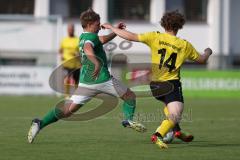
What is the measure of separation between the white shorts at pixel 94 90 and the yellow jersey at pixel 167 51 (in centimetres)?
97

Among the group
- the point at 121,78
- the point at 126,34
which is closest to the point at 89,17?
the point at 126,34

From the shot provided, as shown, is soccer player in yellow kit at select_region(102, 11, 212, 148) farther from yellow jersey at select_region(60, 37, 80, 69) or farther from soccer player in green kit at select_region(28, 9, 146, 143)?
yellow jersey at select_region(60, 37, 80, 69)

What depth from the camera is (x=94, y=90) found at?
12.5 meters

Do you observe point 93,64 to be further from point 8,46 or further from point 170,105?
point 8,46

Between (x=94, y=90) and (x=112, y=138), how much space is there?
113 cm

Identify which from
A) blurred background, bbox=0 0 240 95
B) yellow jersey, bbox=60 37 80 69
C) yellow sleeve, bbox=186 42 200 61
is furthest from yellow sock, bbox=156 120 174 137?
blurred background, bbox=0 0 240 95

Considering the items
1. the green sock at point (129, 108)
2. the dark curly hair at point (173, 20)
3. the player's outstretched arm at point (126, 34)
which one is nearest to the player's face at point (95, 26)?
the player's outstretched arm at point (126, 34)

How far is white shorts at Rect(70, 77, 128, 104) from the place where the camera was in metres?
12.4

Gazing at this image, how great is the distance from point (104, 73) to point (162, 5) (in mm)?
27512

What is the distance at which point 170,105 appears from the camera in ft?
38.8

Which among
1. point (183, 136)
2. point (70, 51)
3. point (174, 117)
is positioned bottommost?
point (70, 51)

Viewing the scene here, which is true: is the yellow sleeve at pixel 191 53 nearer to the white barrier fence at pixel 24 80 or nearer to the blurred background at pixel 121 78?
the blurred background at pixel 121 78

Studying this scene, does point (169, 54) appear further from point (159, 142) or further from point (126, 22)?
point (126, 22)

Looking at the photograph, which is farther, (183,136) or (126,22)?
(126,22)
